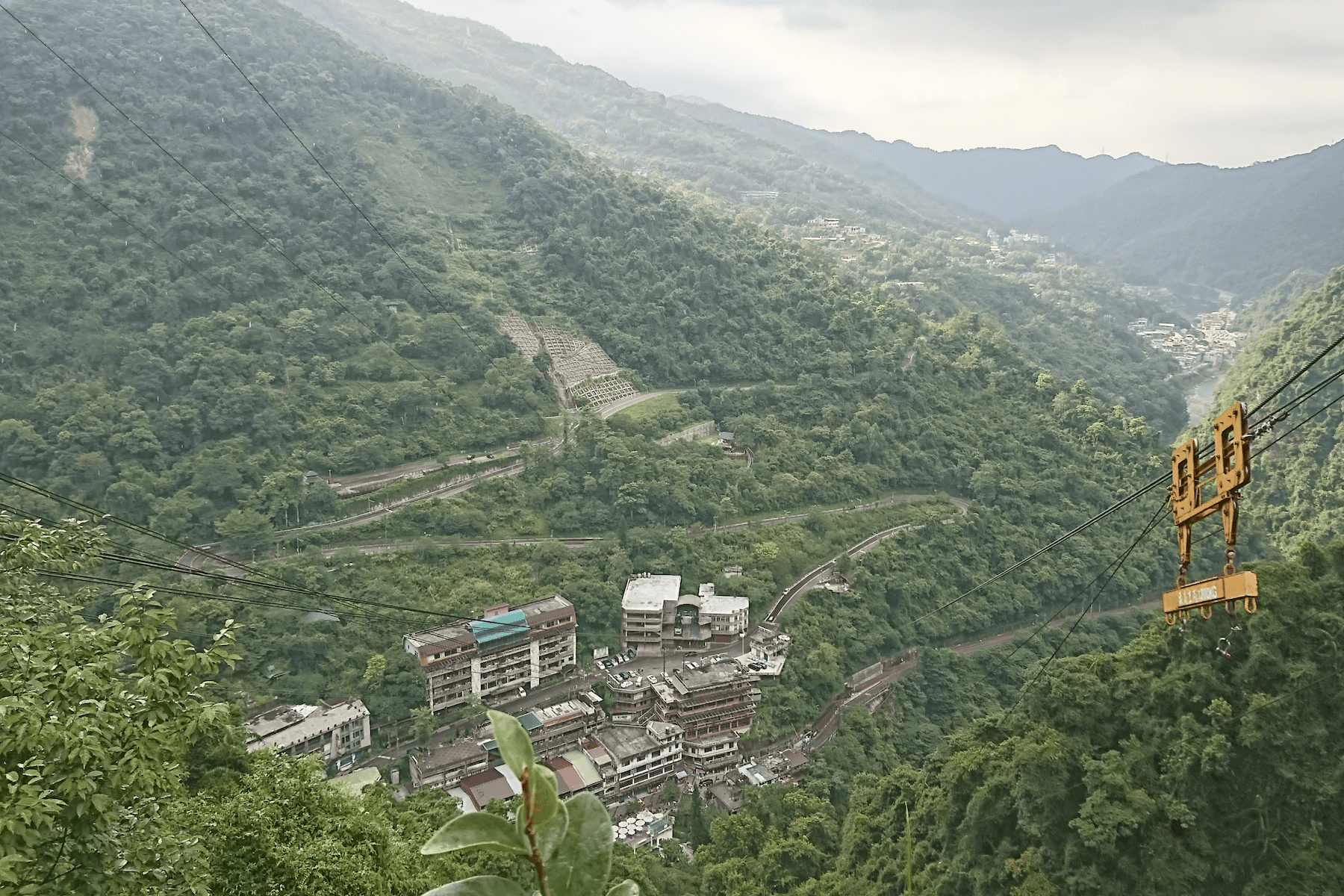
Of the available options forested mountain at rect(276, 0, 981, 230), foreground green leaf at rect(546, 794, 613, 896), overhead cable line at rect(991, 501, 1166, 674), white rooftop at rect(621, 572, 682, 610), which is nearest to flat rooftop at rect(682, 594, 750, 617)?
white rooftop at rect(621, 572, 682, 610)

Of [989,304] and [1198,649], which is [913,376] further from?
[989,304]

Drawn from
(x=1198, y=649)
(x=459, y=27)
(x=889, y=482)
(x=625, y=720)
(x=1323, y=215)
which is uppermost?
(x=459, y=27)

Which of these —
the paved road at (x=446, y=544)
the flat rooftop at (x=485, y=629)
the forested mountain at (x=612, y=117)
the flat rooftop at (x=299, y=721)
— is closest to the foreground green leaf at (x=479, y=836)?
the flat rooftop at (x=299, y=721)

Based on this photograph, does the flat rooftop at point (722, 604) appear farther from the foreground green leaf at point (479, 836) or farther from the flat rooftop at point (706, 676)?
the foreground green leaf at point (479, 836)

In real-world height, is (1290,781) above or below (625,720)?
above

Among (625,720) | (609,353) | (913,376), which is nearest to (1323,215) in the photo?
(913,376)
